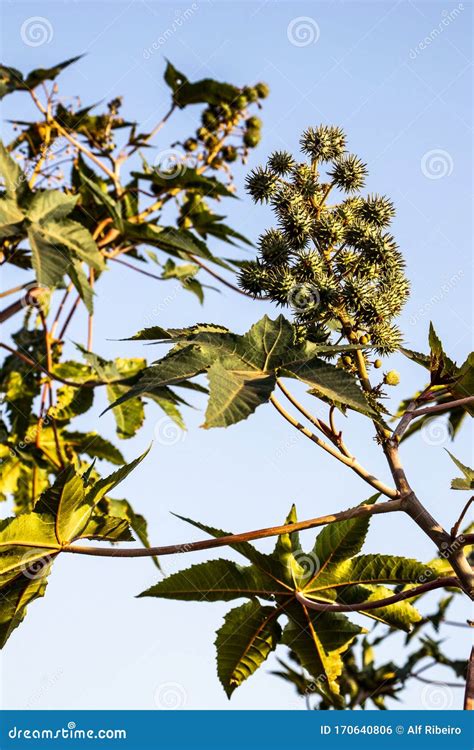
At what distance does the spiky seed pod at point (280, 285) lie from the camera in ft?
7.70

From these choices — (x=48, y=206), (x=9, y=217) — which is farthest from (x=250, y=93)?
(x=9, y=217)

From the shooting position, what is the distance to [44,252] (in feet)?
10.8

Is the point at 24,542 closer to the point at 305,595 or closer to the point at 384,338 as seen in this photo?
the point at 305,595

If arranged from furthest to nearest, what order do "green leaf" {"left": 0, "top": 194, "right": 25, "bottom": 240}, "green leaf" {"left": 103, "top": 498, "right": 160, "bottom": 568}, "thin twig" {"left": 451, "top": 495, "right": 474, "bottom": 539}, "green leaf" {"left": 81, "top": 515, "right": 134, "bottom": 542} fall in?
"green leaf" {"left": 103, "top": 498, "right": 160, "bottom": 568} → "green leaf" {"left": 0, "top": 194, "right": 25, "bottom": 240} → "green leaf" {"left": 81, "top": 515, "right": 134, "bottom": 542} → "thin twig" {"left": 451, "top": 495, "right": 474, "bottom": 539}

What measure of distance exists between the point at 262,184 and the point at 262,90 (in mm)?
2952

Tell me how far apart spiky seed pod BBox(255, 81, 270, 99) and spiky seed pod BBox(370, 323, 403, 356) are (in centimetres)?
333

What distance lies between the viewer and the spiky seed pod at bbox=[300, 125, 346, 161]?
2.66 meters

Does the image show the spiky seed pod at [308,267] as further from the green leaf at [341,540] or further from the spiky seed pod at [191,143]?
the spiky seed pod at [191,143]

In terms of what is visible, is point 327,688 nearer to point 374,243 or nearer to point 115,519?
point 115,519

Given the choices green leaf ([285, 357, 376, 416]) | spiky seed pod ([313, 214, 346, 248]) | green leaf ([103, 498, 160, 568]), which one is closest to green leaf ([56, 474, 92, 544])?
green leaf ([285, 357, 376, 416])

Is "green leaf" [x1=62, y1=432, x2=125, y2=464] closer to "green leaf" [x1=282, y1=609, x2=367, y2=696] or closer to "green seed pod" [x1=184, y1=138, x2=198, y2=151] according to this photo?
"green seed pod" [x1=184, y1=138, x2=198, y2=151]

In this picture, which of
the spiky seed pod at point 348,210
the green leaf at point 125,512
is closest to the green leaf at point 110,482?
the spiky seed pod at point 348,210

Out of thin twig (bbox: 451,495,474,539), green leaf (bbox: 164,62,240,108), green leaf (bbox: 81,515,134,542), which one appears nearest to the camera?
thin twig (bbox: 451,495,474,539)
